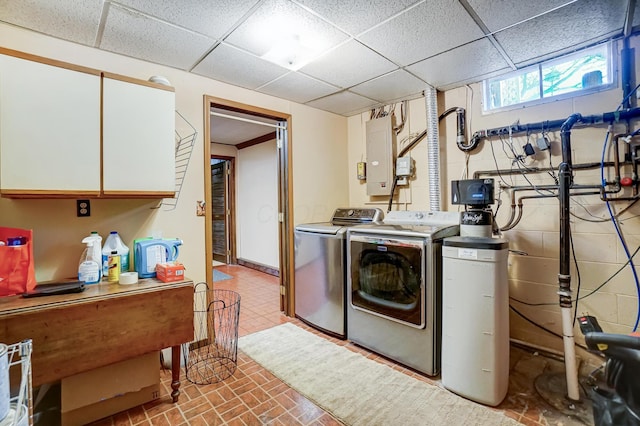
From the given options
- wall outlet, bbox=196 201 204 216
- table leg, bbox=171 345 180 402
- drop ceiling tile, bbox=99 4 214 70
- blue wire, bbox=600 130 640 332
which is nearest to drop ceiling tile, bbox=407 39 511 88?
blue wire, bbox=600 130 640 332

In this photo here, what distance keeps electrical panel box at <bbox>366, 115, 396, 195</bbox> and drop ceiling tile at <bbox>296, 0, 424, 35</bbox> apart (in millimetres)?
1552

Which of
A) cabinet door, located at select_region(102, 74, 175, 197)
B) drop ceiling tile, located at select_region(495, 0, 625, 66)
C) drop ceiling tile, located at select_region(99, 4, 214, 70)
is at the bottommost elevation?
cabinet door, located at select_region(102, 74, 175, 197)

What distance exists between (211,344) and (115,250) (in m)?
1.22

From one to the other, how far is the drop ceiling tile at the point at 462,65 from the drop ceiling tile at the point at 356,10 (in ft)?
2.38

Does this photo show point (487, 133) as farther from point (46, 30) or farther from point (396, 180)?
point (46, 30)

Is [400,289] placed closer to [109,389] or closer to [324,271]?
[324,271]

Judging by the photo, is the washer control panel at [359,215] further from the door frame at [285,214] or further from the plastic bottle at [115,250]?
the plastic bottle at [115,250]

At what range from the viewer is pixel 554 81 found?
2.45 metres

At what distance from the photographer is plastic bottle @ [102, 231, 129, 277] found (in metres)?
2.01

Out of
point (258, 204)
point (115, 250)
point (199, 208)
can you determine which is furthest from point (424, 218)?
point (258, 204)

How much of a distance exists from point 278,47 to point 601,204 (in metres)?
2.66

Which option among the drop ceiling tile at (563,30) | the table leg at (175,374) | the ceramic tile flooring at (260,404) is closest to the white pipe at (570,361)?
the ceramic tile flooring at (260,404)

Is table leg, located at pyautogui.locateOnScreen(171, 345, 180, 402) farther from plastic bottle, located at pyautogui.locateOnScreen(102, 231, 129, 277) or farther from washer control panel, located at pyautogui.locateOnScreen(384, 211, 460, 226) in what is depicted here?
washer control panel, located at pyautogui.locateOnScreen(384, 211, 460, 226)

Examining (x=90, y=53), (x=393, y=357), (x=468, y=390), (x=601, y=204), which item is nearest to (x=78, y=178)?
(x=90, y=53)
